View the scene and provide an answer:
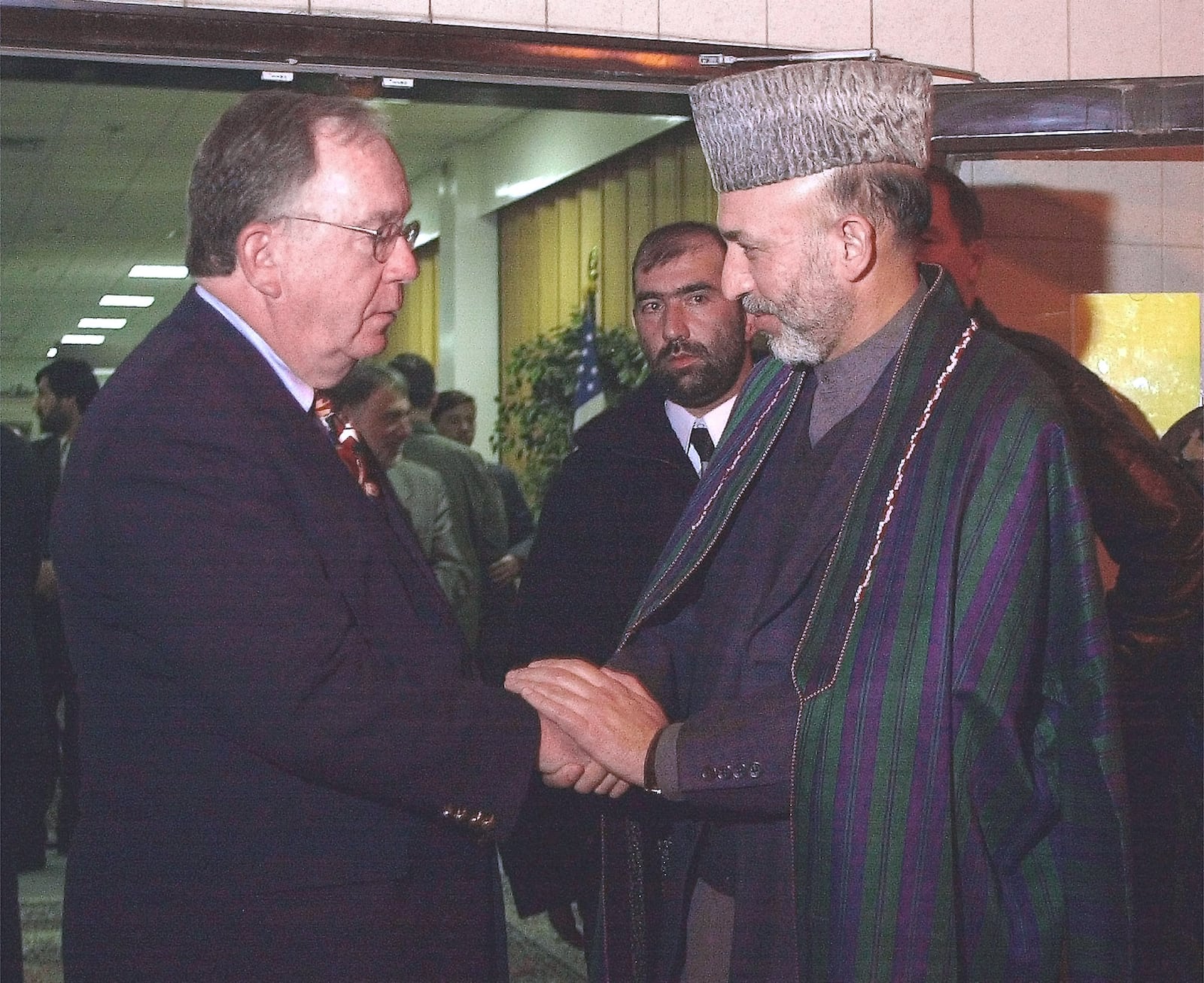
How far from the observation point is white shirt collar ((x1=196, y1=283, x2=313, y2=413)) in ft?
6.33

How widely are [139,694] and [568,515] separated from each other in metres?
1.63

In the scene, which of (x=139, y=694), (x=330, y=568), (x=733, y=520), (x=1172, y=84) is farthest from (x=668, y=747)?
(x=1172, y=84)

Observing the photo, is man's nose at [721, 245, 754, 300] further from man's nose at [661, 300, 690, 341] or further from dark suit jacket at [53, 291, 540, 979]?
man's nose at [661, 300, 690, 341]

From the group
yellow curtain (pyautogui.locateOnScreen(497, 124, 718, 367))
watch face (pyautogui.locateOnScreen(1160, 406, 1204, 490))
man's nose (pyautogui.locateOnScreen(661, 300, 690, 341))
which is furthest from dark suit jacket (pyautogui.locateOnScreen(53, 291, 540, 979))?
yellow curtain (pyautogui.locateOnScreen(497, 124, 718, 367))

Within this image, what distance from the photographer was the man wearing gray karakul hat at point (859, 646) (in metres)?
1.75

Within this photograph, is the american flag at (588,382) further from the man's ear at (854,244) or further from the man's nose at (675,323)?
the man's ear at (854,244)

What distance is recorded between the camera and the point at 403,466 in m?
4.97

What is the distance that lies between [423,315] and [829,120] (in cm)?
799

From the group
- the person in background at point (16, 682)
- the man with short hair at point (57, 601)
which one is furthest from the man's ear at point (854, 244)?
the man with short hair at point (57, 601)

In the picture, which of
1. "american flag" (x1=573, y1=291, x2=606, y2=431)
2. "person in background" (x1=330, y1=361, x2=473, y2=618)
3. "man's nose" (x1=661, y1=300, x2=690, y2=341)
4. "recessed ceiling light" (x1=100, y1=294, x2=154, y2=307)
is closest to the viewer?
"man's nose" (x1=661, y1=300, x2=690, y2=341)

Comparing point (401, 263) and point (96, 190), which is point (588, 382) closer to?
point (96, 190)

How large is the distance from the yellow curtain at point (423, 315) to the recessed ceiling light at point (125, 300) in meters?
2.88

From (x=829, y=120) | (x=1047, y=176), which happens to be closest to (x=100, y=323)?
A: (x=1047, y=176)

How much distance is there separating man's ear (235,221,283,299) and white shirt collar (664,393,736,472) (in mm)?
1469
